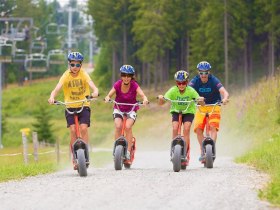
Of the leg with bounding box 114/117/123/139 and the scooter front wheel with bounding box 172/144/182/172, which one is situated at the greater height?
the leg with bounding box 114/117/123/139

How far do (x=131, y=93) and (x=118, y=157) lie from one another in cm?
136

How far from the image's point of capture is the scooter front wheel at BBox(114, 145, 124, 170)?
16.6 m

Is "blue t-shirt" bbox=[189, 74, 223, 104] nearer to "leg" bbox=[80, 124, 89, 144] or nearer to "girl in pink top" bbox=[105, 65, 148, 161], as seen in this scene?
"girl in pink top" bbox=[105, 65, 148, 161]

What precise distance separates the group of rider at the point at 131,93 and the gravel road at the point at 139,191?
61.3 inches

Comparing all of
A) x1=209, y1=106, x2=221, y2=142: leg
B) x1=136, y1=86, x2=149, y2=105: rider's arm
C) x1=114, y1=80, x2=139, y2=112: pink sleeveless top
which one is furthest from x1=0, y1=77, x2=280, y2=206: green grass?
x1=136, y1=86, x2=149, y2=105: rider's arm

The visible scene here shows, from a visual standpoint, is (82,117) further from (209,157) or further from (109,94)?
(209,157)

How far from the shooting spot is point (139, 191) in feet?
39.8

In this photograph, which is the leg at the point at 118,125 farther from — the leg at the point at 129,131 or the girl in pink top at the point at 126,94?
the leg at the point at 129,131

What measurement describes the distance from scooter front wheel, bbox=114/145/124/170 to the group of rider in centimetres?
41

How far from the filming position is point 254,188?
12250 millimetres

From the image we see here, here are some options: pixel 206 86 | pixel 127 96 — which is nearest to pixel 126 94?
pixel 127 96

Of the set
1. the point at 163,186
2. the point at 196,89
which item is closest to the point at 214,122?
the point at 196,89

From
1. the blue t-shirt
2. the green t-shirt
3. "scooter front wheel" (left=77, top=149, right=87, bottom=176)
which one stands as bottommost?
"scooter front wheel" (left=77, top=149, right=87, bottom=176)

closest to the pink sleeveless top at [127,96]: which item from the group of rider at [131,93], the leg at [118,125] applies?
the group of rider at [131,93]
